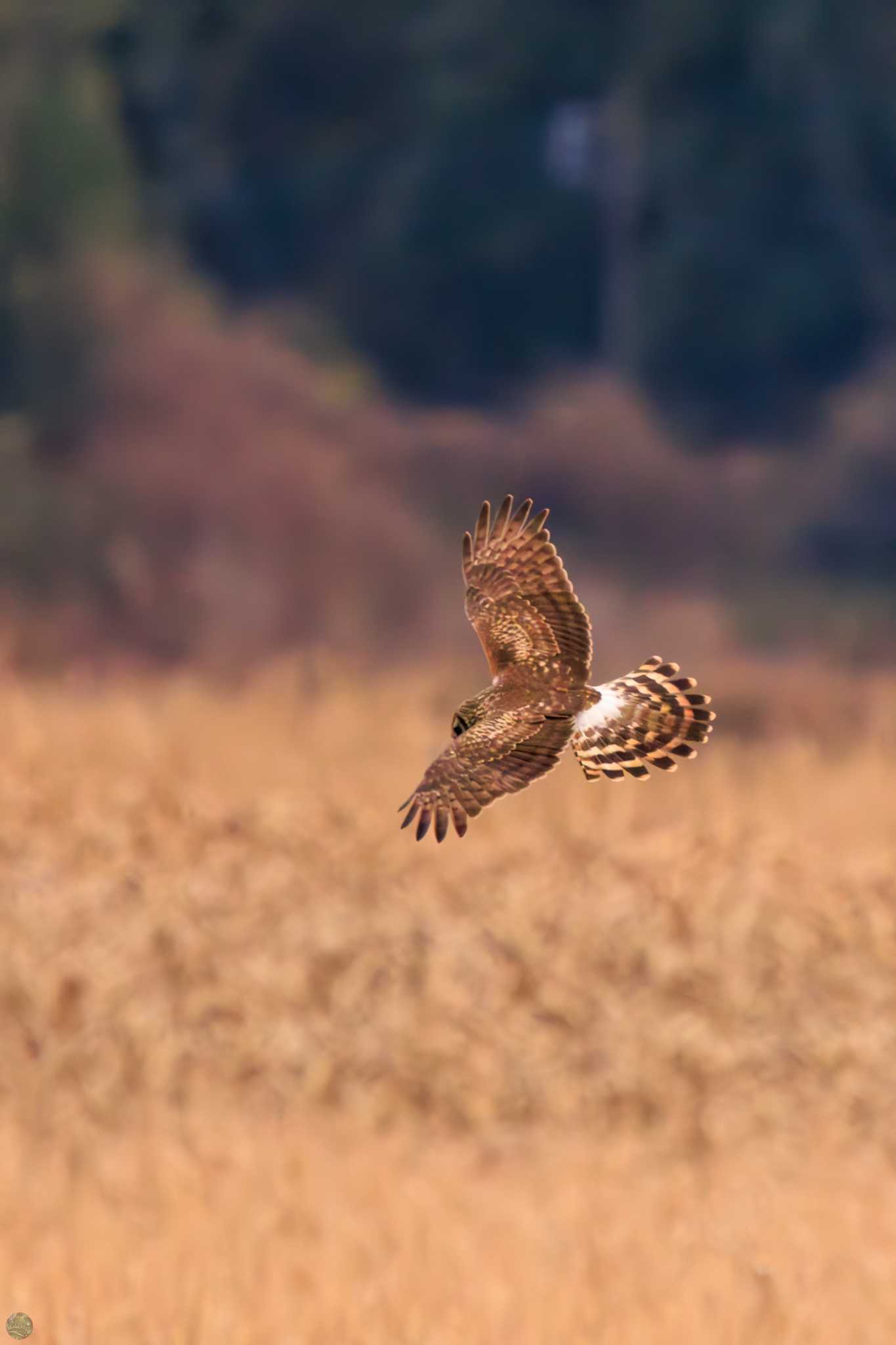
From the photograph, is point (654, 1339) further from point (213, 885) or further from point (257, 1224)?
point (213, 885)

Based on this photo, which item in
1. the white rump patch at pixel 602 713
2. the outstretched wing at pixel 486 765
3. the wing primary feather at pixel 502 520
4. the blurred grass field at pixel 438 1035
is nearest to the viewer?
the outstretched wing at pixel 486 765

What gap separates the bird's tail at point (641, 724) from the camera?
112 centimetres

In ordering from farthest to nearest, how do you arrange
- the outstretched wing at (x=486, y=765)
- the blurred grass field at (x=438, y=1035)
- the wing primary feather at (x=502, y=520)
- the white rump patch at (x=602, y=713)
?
the blurred grass field at (x=438, y=1035) → the wing primary feather at (x=502, y=520) → the white rump patch at (x=602, y=713) → the outstretched wing at (x=486, y=765)

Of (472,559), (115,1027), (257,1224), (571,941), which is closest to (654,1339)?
(257,1224)

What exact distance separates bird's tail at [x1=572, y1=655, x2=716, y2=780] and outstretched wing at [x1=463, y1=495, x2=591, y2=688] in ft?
0.12

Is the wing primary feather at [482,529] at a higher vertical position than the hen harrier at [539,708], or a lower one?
higher

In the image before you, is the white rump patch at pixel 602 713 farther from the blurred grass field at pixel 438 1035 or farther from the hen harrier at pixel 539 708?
the blurred grass field at pixel 438 1035

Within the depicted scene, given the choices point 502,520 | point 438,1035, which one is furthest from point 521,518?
point 438,1035

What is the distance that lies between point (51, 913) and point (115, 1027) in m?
0.72

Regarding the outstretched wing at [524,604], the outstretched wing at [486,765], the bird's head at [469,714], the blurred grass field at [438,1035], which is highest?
the blurred grass field at [438,1035]

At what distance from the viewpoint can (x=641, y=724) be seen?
1.25 metres

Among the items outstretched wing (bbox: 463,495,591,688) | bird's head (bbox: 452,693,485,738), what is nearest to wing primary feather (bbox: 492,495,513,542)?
outstretched wing (bbox: 463,495,591,688)

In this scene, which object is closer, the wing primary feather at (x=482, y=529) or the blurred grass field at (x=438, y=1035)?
the wing primary feather at (x=482, y=529)

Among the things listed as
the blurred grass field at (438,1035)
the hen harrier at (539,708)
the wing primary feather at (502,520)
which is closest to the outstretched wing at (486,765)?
the hen harrier at (539,708)
